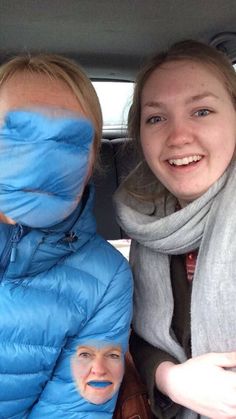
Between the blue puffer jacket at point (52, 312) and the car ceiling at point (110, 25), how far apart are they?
603 mm

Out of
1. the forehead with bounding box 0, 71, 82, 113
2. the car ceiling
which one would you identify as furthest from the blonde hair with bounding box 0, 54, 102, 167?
the car ceiling

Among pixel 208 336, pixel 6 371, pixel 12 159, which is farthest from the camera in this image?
pixel 208 336

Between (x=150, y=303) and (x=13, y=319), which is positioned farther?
(x=150, y=303)

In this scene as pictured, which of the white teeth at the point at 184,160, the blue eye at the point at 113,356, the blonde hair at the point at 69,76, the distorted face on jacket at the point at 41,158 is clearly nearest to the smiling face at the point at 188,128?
the white teeth at the point at 184,160

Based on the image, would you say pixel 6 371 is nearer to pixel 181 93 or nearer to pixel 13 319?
pixel 13 319

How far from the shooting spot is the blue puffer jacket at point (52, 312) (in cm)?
103

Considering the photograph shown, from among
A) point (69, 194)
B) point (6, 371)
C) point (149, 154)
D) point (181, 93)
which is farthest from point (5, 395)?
point (181, 93)

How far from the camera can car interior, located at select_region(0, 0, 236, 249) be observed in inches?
56.1

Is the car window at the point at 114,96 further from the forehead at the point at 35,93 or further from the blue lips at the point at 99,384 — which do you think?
the blue lips at the point at 99,384

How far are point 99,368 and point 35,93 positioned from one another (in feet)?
1.81

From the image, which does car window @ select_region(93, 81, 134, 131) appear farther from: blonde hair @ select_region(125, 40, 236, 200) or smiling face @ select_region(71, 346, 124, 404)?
smiling face @ select_region(71, 346, 124, 404)

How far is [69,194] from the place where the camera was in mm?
987

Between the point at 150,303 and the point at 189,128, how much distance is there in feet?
1.40

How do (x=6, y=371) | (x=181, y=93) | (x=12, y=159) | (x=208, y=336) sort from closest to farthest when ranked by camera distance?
1. (x=12, y=159)
2. (x=6, y=371)
3. (x=208, y=336)
4. (x=181, y=93)
